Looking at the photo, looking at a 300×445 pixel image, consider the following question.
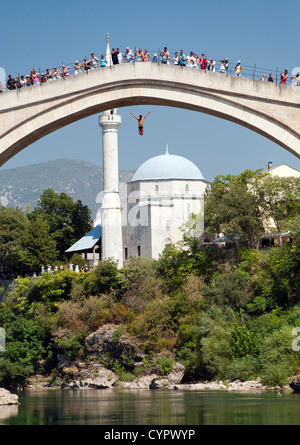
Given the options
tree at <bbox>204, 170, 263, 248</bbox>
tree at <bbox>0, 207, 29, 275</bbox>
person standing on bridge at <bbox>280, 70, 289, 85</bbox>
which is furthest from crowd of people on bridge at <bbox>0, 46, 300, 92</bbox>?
tree at <bbox>0, 207, 29, 275</bbox>

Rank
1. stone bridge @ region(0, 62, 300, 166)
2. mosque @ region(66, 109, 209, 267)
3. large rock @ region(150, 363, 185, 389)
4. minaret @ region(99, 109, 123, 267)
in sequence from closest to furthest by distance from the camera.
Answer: stone bridge @ region(0, 62, 300, 166), large rock @ region(150, 363, 185, 389), minaret @ region(99, 109, 123, 267), mosque @ region(66, 109, 209, 267)

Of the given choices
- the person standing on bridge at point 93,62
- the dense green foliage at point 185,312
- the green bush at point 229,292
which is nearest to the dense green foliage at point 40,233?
the dense green foliage at point 185,312

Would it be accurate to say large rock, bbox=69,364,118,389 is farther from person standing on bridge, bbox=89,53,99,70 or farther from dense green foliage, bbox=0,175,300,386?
person standing on bridge, bbox=89,53,99,70

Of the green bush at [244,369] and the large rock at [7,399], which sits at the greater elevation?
the green bush at [244,369]

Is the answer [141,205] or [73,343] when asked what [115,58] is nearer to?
[73,343]

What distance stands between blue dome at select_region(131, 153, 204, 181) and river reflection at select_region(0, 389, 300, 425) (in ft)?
102

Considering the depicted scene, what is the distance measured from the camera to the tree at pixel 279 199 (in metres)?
49.2

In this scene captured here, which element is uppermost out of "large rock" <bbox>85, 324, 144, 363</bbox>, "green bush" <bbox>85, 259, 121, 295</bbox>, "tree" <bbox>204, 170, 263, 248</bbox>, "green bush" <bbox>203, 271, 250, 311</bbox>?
"tree" <bbox>204, 170, 263, 248</bbox>

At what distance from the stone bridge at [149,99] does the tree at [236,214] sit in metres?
17.8

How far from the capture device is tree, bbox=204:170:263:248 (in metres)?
48.2

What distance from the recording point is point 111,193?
64438 mm

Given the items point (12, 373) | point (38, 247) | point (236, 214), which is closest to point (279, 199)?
point (236, 214)

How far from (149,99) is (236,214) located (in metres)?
18.2

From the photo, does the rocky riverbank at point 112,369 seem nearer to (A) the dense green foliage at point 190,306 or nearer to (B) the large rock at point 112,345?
(B) the large rock at point 112,345
